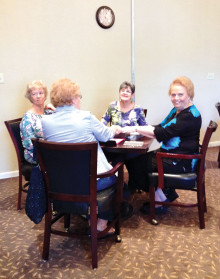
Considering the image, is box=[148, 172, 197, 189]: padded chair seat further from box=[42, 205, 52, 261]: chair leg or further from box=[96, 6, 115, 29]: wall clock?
box=[96, 6, 115, 29]: wall clock

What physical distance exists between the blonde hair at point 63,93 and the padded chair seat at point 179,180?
3.06 feet

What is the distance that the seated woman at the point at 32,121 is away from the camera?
249 cm

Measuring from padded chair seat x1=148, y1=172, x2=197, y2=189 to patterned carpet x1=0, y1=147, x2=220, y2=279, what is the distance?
384 mm

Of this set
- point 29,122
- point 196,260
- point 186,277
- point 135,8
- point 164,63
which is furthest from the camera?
point 164,63

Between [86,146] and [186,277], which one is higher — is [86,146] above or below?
above

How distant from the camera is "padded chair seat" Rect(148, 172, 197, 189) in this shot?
215cm

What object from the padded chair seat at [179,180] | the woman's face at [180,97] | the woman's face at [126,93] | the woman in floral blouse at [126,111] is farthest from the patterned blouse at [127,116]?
the padded chair seat at [179,180]

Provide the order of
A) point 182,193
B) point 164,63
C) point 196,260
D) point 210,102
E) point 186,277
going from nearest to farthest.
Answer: point 186,277 → point 196,260 → point 182,193 → point 164,63 → point 210,102

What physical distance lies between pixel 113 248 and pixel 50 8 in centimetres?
281

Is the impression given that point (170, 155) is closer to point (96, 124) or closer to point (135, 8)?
point (96, 124)

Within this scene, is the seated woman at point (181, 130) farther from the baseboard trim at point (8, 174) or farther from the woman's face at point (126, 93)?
the baseboard trim at point (8, 174)

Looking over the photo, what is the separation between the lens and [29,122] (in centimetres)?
249

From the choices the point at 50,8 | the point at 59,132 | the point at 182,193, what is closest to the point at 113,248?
the point at 59,132

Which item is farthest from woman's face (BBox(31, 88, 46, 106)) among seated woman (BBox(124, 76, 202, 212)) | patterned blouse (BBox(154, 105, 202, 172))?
patterned blouse (BBox(154, 105, 202, 172))
